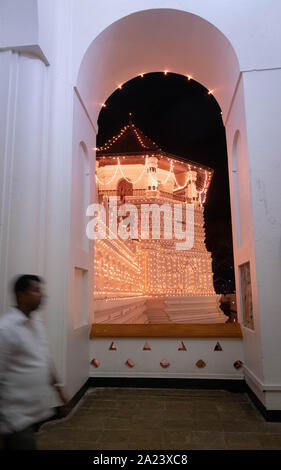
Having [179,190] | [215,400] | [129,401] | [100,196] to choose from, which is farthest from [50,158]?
[179,190]

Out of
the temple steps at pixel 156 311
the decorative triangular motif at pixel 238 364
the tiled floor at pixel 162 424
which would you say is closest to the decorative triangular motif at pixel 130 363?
the tiled floor at pixel 162 424

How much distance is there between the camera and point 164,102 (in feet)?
43.7

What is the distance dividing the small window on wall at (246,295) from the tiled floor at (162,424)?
3.19 ft

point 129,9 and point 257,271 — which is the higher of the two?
point 129,9

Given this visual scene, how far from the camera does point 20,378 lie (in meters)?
1.73

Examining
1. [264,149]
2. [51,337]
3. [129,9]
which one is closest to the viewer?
[51,337]

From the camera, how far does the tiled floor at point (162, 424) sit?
3.16m

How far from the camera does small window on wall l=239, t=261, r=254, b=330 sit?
4.62 meters

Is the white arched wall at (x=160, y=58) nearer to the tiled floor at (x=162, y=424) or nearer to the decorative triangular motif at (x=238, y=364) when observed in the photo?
the decorative triangular motif at (x=238, y=364)

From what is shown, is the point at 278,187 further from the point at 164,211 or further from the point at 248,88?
the point at 164,211

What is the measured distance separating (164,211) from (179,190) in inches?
109

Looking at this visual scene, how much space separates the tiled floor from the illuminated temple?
6393 mm

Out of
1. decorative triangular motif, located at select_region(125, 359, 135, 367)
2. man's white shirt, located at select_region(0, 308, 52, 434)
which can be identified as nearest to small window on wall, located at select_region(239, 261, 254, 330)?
decorative triangular motif, located at select_region(125, 359, 135, 367)

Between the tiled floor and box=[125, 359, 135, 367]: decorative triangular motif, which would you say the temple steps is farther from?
the tiled floor
